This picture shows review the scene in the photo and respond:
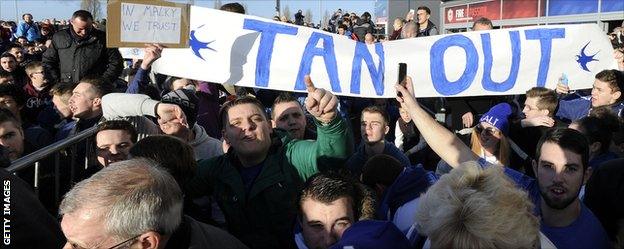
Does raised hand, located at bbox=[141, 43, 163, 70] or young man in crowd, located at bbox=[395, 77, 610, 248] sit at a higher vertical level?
raised hand, located at bbox=[141, 43, 163, 70]

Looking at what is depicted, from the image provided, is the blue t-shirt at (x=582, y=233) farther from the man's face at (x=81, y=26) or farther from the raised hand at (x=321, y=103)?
the man's face at (x=81, y=26)

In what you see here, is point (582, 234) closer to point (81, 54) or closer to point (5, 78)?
point (81, 54)

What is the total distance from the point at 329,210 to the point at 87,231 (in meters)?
1.00

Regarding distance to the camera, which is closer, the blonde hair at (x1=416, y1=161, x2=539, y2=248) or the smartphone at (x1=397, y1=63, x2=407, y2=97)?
the blonde hair at (x1=416, y1=161, x2=539, y2=248)

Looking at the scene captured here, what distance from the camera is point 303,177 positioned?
113 inches

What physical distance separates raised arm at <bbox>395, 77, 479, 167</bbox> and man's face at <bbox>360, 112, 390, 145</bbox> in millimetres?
1401

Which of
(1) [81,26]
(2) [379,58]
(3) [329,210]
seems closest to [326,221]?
(3) [329,210]

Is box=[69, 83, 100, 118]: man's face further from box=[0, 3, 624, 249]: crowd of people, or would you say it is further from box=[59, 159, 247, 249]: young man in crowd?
box=[59, 159, 247, 249]: young man in crowd

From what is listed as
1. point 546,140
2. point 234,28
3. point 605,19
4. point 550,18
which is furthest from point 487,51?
point 550,18

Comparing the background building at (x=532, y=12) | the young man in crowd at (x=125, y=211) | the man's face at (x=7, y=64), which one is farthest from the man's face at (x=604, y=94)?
the background building at (x=532, y=12)

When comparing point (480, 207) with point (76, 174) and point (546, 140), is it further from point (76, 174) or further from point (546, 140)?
point (76, 174)

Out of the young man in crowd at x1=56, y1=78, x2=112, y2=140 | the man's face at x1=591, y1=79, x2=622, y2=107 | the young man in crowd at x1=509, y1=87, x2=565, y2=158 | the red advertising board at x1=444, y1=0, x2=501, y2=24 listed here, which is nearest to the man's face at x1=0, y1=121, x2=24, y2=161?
the young man in crowd at x1=56, y1=78, x2=112, y2=140

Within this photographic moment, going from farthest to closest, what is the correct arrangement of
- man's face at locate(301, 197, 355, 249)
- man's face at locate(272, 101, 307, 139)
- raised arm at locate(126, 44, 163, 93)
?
raised arm at locate(126, 44, 163, 93) → man's face at locate(272, 101, 307, 139) → man's face at locate(301, 197, 355, 249)

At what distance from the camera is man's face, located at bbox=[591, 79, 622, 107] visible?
4750 millimetres
